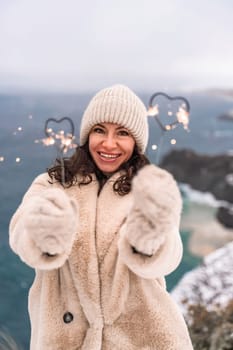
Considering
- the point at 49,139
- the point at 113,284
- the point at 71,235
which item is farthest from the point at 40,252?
the point at 49,139

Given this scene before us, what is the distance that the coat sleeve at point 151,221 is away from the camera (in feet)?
2.23

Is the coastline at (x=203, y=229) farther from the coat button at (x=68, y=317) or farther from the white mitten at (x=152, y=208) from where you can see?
the white mitten at (x=152, y=208)

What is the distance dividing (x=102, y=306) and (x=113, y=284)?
0.18 ft

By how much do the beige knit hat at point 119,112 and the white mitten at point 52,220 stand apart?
0.27 metres

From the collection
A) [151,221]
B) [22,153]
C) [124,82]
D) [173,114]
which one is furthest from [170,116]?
[151,221]

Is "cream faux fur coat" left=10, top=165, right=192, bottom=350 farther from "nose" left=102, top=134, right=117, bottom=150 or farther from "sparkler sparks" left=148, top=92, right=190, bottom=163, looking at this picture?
"sparkler sparks" left=148, top=92, right=190, bottom=163

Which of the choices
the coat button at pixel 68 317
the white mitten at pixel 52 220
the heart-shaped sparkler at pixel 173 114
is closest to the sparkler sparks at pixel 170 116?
the heart-shaped sparkler at pixel 173 114

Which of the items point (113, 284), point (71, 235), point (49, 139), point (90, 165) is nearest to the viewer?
point (71, 235)

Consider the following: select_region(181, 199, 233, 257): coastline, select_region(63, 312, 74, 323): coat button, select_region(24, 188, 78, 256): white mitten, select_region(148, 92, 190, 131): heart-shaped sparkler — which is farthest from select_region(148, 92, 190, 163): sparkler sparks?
select_region(24, 188, 78, 256): white mitten

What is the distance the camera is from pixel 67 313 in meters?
0.93

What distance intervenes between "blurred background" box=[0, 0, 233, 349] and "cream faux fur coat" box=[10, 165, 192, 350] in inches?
28.4

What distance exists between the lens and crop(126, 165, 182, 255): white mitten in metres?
0.68

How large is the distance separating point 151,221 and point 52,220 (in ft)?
0.52

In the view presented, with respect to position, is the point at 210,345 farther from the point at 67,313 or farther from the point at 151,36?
the point at 151,36
